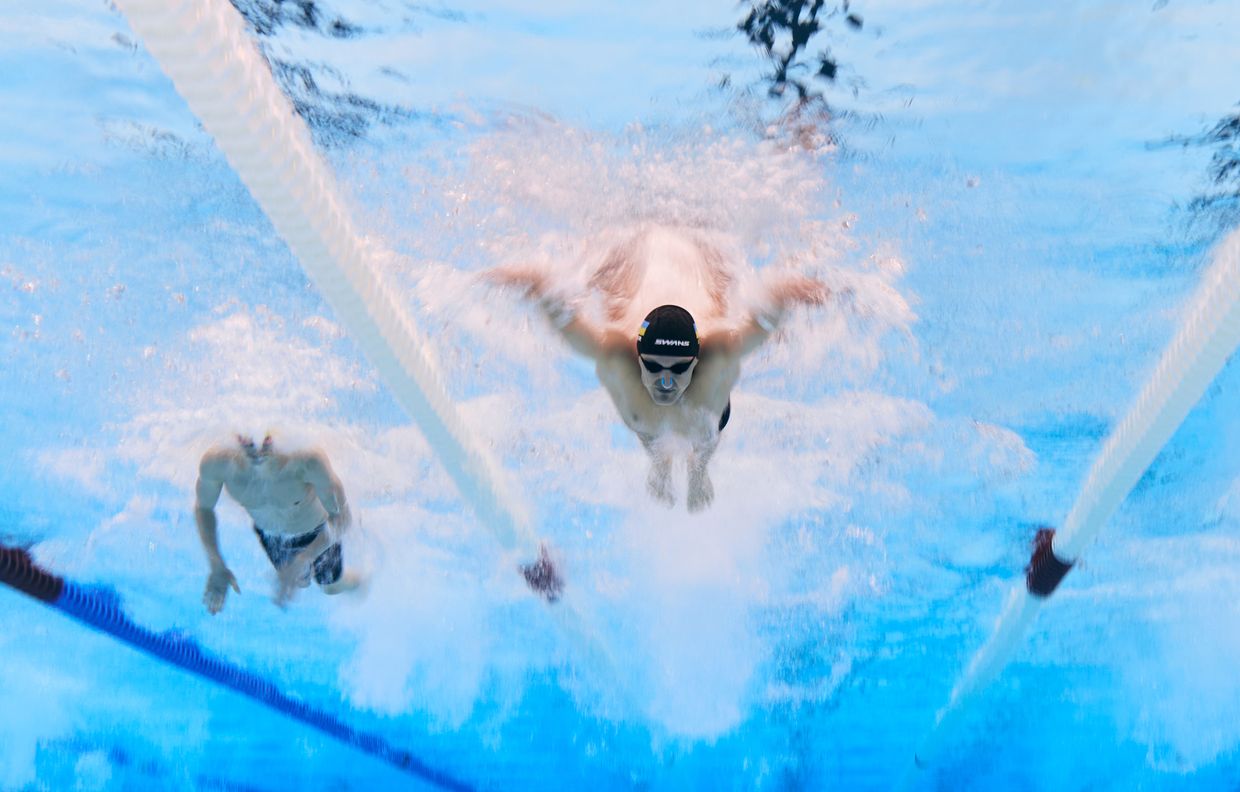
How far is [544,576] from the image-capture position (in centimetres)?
574

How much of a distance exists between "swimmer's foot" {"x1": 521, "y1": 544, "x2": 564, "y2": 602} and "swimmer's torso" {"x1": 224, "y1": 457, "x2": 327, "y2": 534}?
1.87m

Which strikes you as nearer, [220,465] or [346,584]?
[220,465]

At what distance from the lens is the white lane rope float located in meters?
1.73

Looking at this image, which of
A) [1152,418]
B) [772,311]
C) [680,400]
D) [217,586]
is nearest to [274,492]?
[217,586]

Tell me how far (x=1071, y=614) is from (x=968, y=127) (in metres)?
7.28

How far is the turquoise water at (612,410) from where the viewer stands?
5906mm

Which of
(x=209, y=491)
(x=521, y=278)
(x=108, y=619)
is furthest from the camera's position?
(x=521, y=278)

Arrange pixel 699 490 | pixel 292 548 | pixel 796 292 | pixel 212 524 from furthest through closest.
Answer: pixel 699 490 < pixel 292 548 < pixel 796 292 < pixel 212 524

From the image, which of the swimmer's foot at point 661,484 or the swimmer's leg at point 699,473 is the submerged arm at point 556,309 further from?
the swimmer's foot at point 661,484

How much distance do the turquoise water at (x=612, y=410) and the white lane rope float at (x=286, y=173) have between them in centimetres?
40

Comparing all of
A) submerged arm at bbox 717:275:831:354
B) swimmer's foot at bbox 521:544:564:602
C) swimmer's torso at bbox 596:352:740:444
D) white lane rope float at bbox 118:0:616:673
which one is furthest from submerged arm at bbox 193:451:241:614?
submerged arm at bbox 717:275:831:354

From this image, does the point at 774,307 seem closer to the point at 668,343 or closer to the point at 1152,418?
the point at 668,343

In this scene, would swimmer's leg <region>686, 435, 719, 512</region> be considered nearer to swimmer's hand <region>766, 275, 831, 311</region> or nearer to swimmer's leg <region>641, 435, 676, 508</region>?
swimmer's leg <region>641, 435, 676, 508</region>

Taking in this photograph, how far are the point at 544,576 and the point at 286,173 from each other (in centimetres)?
→ 412
